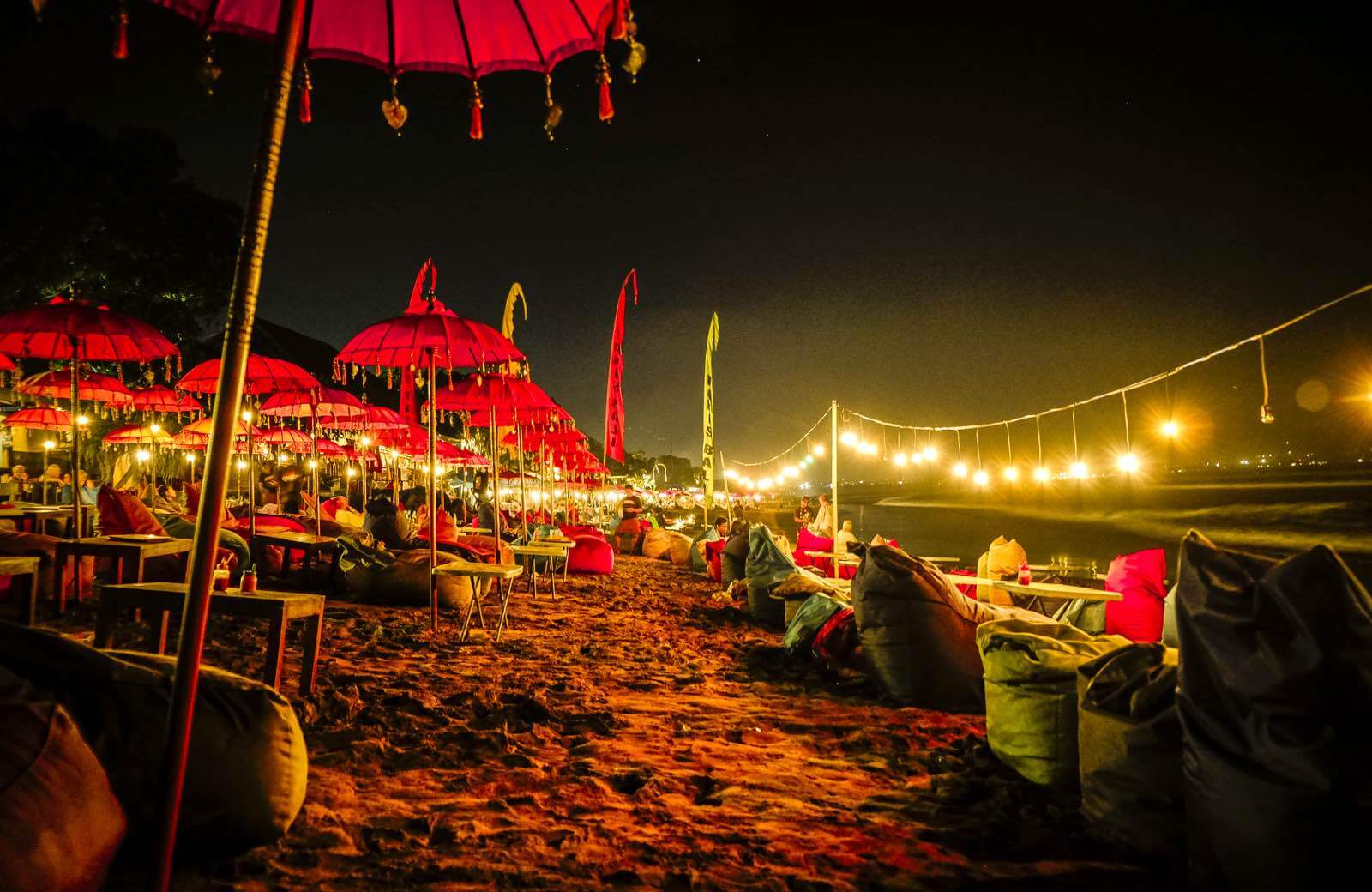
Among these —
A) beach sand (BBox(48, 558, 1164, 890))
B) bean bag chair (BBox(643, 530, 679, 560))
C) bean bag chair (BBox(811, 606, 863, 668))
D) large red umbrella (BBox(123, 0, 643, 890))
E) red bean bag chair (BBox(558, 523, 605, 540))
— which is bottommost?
beach sand (BBox(48, 558, 1164, 890))

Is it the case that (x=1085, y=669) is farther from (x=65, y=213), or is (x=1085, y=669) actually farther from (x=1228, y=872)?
(x=65, y=213)

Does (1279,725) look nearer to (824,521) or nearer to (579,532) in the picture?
(579,532)

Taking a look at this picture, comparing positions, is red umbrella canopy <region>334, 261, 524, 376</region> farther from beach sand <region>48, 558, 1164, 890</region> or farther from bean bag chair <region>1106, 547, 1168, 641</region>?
bean bag chair <region>1106, 547, 1168, 641</region>

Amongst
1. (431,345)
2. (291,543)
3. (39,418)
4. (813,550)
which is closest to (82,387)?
(291,543)

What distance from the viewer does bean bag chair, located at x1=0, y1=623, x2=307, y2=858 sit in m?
1.87

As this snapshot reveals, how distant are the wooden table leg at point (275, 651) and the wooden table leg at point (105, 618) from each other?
2.93ft

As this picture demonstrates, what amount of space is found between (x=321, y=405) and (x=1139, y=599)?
978cm

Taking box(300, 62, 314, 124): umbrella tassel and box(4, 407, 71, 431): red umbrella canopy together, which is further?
box(4, 407, 71, 431): red umbrella canopy

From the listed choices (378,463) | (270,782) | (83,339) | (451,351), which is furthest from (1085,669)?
(378,463)

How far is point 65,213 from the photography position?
14281mm

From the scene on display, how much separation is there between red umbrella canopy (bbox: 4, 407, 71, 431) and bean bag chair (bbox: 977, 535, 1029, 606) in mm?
13173

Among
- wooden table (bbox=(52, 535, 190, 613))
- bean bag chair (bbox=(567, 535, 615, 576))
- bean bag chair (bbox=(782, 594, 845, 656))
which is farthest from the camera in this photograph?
bean bag chair (bbox=(567, 535, 615, 576))

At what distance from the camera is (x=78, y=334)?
16.6 ft

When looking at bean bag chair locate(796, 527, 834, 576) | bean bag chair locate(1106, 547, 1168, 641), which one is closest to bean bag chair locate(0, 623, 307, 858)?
bean bag chair locate(1106, 547, 1168, 641)
